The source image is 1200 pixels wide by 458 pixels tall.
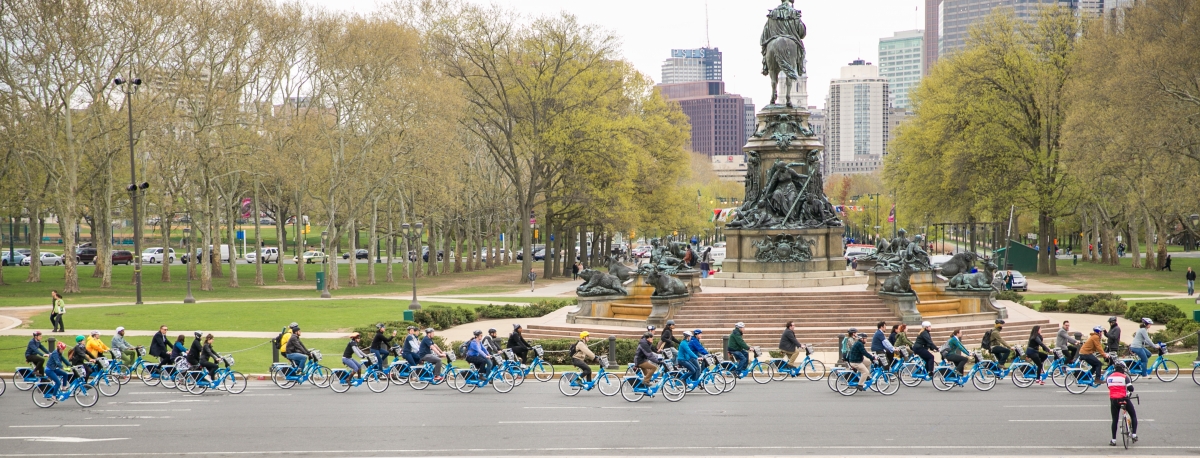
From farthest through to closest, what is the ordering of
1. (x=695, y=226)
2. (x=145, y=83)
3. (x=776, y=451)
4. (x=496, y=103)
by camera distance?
1. (x=695, y=226)
2. (x=496, y=103)
3. (x=145, y=83)
4. (x=776, y=451)

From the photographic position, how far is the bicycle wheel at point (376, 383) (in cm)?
2228

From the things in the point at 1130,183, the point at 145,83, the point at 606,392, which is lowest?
the point at 606,392

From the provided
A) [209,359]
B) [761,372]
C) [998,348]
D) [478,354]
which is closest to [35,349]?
[209,359]

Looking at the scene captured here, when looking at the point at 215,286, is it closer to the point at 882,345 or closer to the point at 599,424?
the point at 882,345

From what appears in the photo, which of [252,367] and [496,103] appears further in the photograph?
[496,103]

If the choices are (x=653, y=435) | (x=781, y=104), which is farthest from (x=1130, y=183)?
(x=653, y=435)

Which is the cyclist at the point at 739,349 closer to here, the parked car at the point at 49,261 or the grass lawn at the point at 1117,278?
the grass lawn at the point at 1117,278

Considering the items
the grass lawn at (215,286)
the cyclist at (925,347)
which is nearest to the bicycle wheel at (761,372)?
the cyclist at (925,347)

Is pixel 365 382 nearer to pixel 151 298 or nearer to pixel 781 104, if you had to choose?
pixel 781 104

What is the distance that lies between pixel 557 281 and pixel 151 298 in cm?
2301

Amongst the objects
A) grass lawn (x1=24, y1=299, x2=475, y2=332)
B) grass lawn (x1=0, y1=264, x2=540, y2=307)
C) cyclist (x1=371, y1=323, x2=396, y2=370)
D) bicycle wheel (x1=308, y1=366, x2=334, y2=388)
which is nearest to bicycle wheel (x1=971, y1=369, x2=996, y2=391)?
cyclist (x1=371, y1=323, x2=396, y2=370)

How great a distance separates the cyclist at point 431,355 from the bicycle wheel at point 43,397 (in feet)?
22.4

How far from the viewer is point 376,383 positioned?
22562mm

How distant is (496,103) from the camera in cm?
6112
